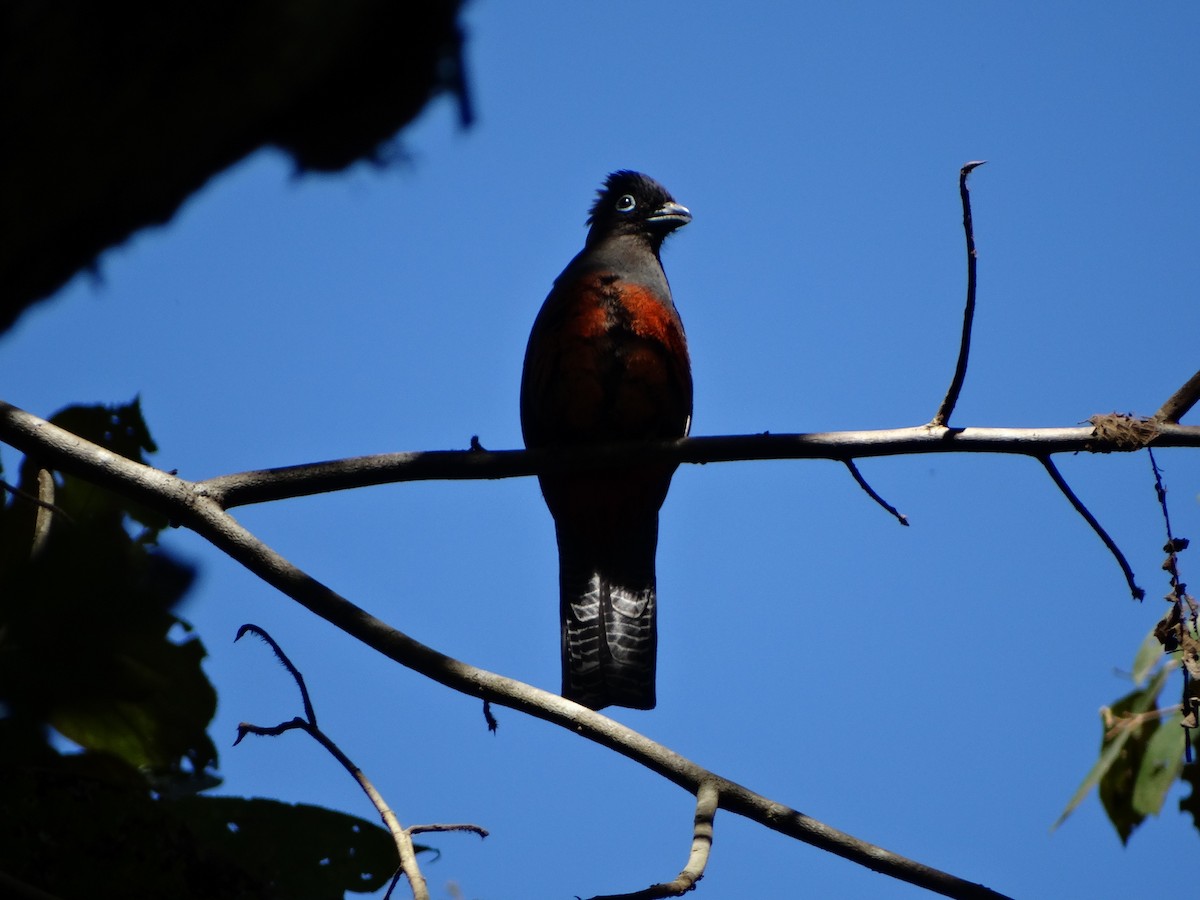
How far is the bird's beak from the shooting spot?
5.64m

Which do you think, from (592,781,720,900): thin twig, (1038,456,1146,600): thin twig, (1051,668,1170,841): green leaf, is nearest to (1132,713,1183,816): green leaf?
(1051,668,1170,841): green leaf

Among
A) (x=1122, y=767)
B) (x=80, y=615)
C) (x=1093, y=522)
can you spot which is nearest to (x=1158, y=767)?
(x=1122, y=767)

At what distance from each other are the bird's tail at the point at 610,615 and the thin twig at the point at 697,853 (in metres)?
1.94

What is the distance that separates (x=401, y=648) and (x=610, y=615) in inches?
76.9

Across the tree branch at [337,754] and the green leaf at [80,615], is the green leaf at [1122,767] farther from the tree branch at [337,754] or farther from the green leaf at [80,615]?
the green leaf at [80,615]

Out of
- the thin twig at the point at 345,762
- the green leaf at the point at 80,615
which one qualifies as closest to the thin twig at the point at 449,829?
the thin twig at the point at 345,762

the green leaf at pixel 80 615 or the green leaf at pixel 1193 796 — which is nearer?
the green leaf at pixel 80 615

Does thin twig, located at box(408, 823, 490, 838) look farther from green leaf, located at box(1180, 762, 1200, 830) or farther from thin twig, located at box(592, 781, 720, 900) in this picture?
green leaf, located at box(1180, 762, 1200, 830)

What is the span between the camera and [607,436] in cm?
449

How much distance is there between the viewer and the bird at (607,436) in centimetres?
442

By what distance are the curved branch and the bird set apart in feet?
5.76

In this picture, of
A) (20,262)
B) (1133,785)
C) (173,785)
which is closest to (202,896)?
(173,785)

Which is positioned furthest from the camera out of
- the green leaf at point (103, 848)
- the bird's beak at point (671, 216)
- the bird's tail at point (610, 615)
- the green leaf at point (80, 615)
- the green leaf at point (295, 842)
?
the bird's beak at point (671, 216)

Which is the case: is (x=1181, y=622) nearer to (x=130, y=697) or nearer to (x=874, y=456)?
(x=874, y=456)
